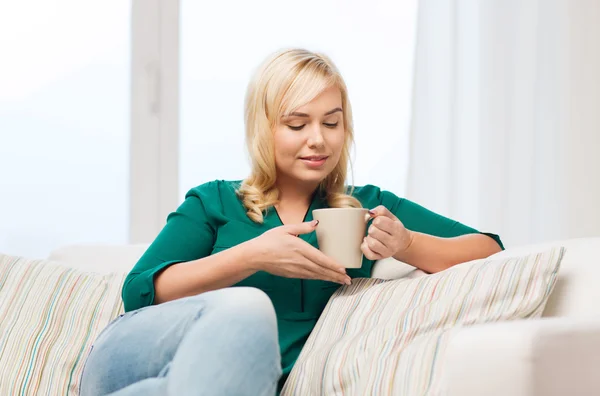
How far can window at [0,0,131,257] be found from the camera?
2928 millimetres

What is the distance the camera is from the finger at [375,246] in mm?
1373

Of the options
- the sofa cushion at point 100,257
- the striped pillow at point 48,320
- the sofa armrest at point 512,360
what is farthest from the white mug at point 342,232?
the sofa cushion at point 100,257

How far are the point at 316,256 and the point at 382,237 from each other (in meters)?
0.14

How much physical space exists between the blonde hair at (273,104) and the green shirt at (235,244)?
33 millimetres

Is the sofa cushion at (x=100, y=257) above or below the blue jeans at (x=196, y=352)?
below

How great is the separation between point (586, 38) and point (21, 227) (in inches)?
89.2

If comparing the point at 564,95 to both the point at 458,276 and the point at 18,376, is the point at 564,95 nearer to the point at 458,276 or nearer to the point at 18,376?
the point at 458,276

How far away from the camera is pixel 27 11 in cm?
295

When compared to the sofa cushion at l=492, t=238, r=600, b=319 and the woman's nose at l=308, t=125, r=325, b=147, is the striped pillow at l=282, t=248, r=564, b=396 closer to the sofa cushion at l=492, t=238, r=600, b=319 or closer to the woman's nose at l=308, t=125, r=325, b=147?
the sofa cushion at l=492, t=238, r=600, b=319

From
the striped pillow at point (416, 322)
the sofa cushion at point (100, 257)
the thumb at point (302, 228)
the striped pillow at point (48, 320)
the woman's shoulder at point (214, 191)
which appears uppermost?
the woman's shoulder at point (214, 191)

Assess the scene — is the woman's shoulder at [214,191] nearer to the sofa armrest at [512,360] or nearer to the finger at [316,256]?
the finger at [316,256]

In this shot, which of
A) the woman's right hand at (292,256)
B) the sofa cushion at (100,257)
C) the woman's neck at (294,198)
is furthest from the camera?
the sofa cushion at (100,257)

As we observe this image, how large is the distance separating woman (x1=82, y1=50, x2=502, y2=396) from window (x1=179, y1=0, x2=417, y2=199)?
1.36 meters

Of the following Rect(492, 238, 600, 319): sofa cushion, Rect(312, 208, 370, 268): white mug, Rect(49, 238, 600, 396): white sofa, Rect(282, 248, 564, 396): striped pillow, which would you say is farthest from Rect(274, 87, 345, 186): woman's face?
Rect(49, 238, 600, 396): white sofa
